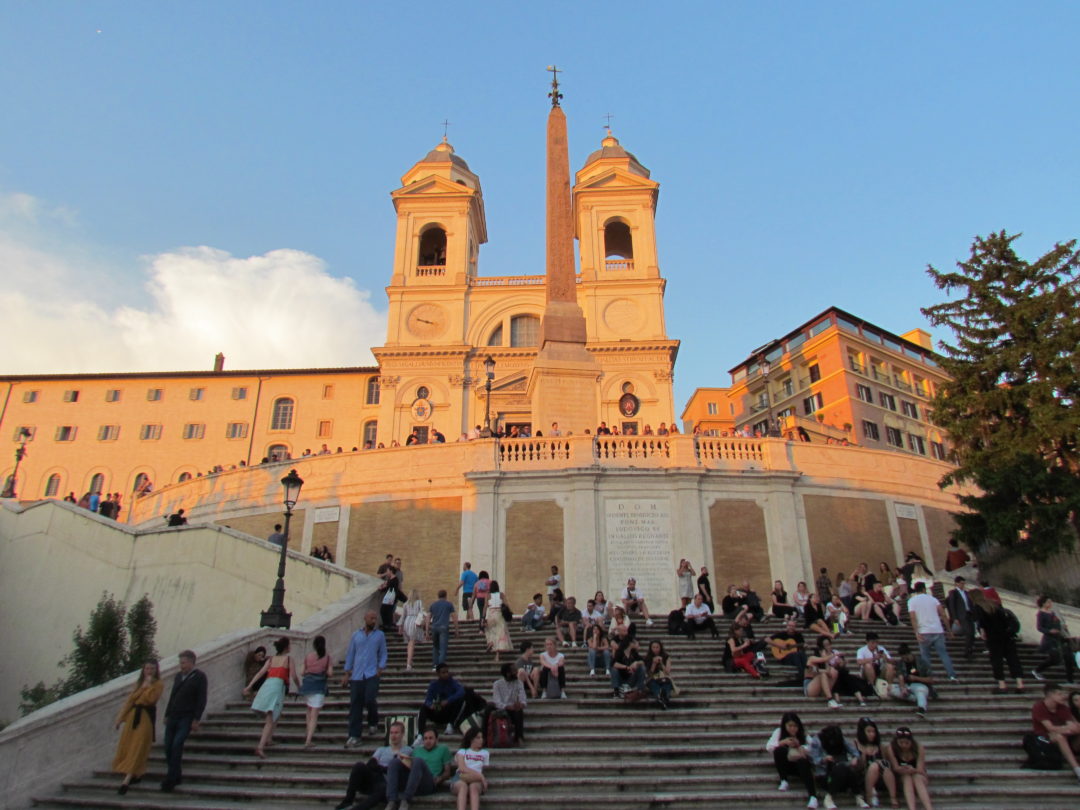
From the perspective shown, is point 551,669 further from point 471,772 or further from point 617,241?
point 617,241

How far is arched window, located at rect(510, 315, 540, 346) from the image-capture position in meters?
46.2

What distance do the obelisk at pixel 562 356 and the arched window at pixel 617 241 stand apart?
19368 millimetres

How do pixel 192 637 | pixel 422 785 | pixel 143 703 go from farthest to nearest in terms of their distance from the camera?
1. pixel 192 637
2. pixel 143 703
3. pixel 422 785

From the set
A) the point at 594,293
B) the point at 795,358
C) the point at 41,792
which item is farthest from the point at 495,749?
the point at 795,358

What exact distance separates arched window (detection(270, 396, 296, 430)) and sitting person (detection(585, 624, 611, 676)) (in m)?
41.2

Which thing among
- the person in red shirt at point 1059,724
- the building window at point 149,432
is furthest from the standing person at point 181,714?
the building window at point 149,432

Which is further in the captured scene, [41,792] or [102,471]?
[102,471]

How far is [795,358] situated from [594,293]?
65.9 ft

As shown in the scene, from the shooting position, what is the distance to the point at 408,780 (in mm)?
8008

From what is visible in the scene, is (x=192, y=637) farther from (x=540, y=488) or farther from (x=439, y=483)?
(x=540, y=488)

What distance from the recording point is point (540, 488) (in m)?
20.6

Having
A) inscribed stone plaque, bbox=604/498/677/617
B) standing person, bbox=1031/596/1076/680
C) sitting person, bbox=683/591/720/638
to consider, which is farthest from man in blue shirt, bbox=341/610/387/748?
inscribed stone plaque, bbox=604/498/677/617

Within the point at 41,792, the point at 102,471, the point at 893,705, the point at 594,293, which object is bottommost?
the point at 41,792

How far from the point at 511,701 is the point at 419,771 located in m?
1.69
